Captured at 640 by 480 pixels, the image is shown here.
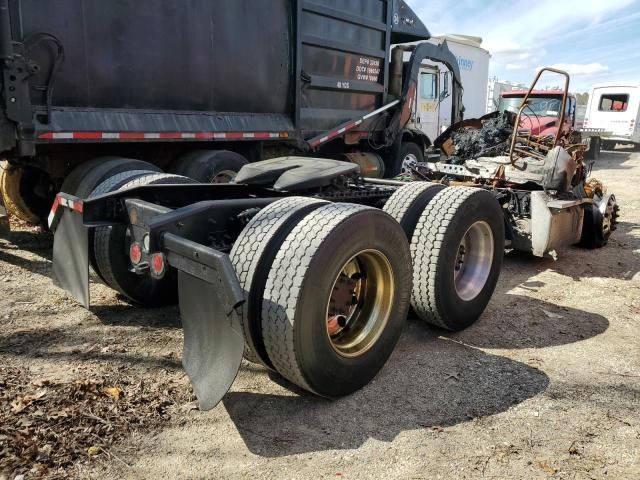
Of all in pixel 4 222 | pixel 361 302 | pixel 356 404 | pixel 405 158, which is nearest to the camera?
pixel 356 404

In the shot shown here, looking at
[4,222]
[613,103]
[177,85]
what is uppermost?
[613,103]

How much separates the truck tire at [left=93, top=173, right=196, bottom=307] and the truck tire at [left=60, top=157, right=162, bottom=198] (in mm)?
1249

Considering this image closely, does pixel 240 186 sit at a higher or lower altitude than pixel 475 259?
higher

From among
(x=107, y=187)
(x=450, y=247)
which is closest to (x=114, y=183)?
(x=107, y=187)

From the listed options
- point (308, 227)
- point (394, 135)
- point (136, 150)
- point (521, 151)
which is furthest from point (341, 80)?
point (308, 227)

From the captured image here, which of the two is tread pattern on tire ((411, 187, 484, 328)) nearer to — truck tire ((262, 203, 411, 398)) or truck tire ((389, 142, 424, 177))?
truck tire ((262, 203, 411, 398))

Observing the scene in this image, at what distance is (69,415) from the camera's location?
2.54 metres

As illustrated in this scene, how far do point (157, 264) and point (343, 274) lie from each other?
3.20ft

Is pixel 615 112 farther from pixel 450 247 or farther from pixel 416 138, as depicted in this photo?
pixel 450 247

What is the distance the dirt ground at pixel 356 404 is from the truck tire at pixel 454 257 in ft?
0.68

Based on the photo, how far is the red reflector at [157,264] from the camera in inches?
102

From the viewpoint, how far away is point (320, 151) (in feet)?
27.3

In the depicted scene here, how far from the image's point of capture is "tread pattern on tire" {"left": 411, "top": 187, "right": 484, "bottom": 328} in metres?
3.50

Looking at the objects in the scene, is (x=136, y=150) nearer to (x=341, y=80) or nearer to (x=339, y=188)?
(x=339, y=188)
